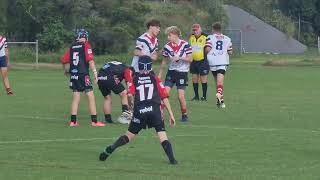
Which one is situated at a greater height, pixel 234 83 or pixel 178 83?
pixel 178 83

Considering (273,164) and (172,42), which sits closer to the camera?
(273,164)

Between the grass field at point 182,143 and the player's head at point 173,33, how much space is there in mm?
1775

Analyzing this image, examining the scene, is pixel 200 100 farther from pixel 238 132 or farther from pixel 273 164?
pixel 273 164

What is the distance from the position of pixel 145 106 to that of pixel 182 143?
237cm

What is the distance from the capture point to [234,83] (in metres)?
33.5

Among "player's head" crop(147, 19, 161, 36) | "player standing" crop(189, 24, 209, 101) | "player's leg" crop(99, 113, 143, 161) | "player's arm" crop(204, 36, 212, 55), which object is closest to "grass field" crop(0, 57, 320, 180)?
"player's leg" crop(99, 113, 143, 161)

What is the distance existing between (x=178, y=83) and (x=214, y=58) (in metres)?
3.85

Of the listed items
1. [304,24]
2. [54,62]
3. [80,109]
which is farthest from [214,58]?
[304,24]

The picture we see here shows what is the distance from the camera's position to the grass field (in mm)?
11430

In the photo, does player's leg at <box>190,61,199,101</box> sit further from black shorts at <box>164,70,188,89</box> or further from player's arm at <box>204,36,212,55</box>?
black shorts at <box>164,70,188,89</box>

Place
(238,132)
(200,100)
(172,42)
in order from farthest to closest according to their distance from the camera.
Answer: (200,100) → (172,42) → (238,132)

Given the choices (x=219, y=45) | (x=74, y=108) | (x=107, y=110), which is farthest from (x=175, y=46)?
(x=219, y=45)

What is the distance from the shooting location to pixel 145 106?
12.4 meters

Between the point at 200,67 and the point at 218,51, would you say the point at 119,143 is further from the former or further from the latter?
the point at 200,67
